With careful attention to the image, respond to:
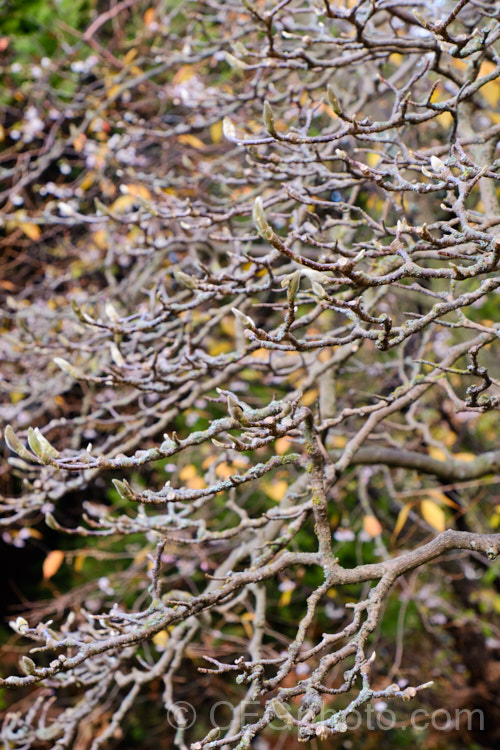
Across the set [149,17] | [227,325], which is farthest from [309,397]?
[149,17]

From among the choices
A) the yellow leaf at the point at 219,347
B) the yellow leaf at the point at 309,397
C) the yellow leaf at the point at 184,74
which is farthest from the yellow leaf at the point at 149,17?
the yellow leaf at the point at 309,397

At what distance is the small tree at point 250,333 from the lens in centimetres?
122

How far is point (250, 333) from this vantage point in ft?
3.59

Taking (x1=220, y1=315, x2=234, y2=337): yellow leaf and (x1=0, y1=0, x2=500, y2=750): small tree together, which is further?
(x1=220, y1=315, x2=234, y2=337): yellow leaf

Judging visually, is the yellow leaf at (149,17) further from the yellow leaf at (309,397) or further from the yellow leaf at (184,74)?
the yellow leaf at (309,397)

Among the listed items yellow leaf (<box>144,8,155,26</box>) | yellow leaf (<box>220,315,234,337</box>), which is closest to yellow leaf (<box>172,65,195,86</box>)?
yellow leaf (<box>144,8,155,26</box>)

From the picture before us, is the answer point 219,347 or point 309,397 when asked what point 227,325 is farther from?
point 309,397

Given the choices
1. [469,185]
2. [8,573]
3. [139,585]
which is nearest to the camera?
[469,185]

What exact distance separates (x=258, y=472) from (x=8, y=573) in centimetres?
416

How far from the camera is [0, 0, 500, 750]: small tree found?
1218 millimetres

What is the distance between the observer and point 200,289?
63.0 inches

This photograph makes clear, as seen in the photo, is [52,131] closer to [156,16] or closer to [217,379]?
[156,16]

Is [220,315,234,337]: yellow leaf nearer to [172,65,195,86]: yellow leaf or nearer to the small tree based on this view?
the small tree

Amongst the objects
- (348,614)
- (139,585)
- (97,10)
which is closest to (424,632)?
(348,614)
